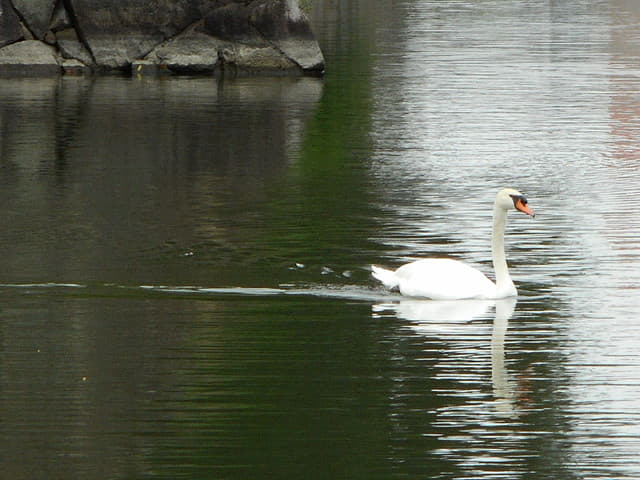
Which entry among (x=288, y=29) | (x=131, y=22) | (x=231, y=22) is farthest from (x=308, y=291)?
(x=131, y=22)

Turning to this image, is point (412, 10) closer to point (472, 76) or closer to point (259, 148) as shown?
point (472, 76)

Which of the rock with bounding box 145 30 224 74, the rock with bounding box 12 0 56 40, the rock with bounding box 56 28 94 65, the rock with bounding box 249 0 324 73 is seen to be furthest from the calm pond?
the rock with bounding box 56 28 94 65

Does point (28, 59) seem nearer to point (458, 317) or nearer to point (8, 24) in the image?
point (8, 24)

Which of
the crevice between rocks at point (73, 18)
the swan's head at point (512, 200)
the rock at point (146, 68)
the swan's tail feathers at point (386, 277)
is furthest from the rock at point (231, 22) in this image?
the swan's tail feathers at point (386, 277)

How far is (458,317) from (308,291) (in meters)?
1.38

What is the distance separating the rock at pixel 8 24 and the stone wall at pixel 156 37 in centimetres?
2

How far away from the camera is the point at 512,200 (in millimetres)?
13203

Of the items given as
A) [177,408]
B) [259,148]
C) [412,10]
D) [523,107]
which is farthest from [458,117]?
[412,10]

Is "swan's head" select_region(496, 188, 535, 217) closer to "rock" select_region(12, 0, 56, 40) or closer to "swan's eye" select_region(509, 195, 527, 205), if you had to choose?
"swan's eye" select_region(509, 195, 527, 205)

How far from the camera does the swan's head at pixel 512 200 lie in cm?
1309

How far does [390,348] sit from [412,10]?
49801mm

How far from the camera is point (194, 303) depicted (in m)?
12.4

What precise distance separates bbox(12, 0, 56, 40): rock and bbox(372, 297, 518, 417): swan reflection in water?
2148cm

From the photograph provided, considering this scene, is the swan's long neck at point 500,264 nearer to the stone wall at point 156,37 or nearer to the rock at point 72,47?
the stone wall at point 156,37
